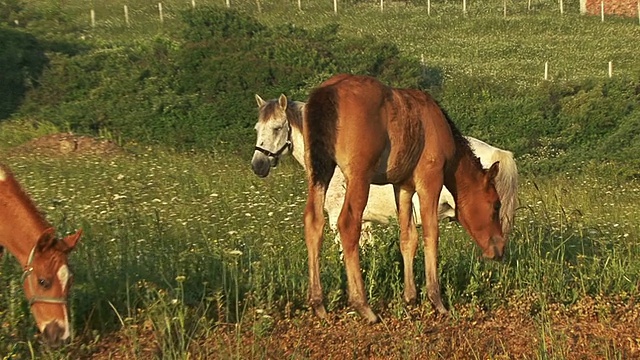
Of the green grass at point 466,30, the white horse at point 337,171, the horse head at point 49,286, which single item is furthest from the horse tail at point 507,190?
the green grass at point 466,30

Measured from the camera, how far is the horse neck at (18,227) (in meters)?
6.59

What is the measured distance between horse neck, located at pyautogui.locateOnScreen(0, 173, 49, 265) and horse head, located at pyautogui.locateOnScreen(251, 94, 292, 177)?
5.99 ft

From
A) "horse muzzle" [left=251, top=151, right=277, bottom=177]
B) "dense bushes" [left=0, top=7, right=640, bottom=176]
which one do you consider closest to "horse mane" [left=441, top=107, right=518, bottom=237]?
"horse muzzle" [left=251, top=151, right=277, bottom=177]

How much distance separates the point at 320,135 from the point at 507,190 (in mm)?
2940

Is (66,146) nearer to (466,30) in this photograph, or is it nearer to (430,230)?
(430,230)

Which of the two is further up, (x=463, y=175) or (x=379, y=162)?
(x=379, y=162)

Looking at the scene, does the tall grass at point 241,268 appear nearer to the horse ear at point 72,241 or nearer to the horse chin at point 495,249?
the horse chin at point 495,249

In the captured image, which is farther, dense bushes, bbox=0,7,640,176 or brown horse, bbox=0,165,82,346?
dense bushes, bbox=0,7,640,176

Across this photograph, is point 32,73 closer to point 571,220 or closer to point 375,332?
point 571,220

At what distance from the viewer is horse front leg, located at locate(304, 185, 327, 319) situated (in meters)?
7.26

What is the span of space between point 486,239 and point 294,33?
22.9m

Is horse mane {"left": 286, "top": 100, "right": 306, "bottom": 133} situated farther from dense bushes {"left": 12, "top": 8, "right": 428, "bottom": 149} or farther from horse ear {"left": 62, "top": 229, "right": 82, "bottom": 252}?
dense bushes {"left": 12, "top": 8, "right": 428, "bottom": 149}

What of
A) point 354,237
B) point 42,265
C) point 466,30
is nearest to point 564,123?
point 354,237

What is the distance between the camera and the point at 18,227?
21.7 feet
